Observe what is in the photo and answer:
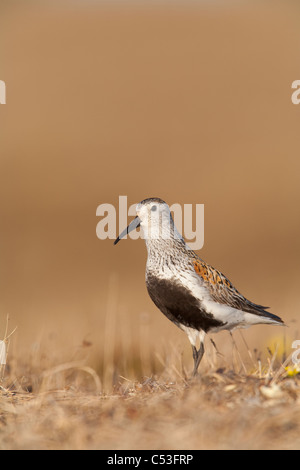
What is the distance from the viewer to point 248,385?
4.86 m

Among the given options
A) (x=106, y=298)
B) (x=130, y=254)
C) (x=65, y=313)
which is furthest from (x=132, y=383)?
(x=130, y=254)

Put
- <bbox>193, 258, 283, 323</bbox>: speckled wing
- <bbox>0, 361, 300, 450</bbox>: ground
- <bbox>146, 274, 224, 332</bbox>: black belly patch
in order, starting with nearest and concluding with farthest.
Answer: <bbox>0, 361, 300, 450</bbox>: ground → <bbox>146, 274, 224, 332</bbox>: black belly patch → <bbox>193, 258, 283, 323</bbox>: speckled wing

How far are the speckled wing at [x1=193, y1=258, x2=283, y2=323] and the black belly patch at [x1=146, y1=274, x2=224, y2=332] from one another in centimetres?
21

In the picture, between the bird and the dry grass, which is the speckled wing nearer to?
the bird

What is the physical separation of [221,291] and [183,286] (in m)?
0.46

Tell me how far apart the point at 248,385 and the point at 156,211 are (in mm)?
1972

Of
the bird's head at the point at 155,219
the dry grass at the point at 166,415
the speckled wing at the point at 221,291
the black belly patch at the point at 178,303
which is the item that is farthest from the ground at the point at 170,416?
the bird's head at the point at 155,219

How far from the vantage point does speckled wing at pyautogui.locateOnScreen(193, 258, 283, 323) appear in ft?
20.4

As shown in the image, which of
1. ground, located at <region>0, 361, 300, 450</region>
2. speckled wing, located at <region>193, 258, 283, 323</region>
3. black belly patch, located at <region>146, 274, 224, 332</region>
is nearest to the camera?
ground, located at <region>0, 361, 300, 450</region>

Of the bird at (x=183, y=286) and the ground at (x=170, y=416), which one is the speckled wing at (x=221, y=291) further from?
the ground at (x=170, y=416)

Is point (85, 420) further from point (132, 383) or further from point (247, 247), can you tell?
point (247, 247)

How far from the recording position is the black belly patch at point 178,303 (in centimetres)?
600

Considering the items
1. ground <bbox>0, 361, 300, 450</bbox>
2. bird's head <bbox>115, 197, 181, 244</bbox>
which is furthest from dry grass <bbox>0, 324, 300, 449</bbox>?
bird's head <bbox>115, 197, 181, 244</bbox>

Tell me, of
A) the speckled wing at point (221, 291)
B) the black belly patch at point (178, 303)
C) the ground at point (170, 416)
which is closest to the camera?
the ground at point (170, 416)
